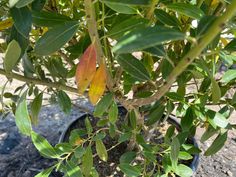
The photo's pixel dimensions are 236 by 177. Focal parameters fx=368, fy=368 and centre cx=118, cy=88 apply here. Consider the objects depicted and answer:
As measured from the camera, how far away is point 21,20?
0.65 meters

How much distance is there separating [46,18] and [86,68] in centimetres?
13

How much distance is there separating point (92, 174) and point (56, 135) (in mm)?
738

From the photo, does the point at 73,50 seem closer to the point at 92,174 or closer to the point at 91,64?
the point at 91,64

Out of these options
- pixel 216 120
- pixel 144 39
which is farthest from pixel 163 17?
pixel 216 120

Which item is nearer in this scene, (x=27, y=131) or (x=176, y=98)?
(x=27, y=131)

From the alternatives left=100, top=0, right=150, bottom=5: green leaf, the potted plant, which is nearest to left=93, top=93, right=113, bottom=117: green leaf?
the potted plant

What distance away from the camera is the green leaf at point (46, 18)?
0.74 m

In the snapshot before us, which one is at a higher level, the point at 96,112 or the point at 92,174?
the point at 96,112

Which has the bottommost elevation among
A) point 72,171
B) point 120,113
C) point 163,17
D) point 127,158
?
point 120,113

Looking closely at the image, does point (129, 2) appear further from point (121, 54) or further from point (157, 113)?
point (157, 113)

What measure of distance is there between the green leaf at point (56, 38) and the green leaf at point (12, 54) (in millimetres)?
38

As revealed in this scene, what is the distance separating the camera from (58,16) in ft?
2.54

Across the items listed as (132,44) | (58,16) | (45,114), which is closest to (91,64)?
(58,16)

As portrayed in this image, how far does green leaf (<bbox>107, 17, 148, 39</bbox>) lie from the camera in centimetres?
67
